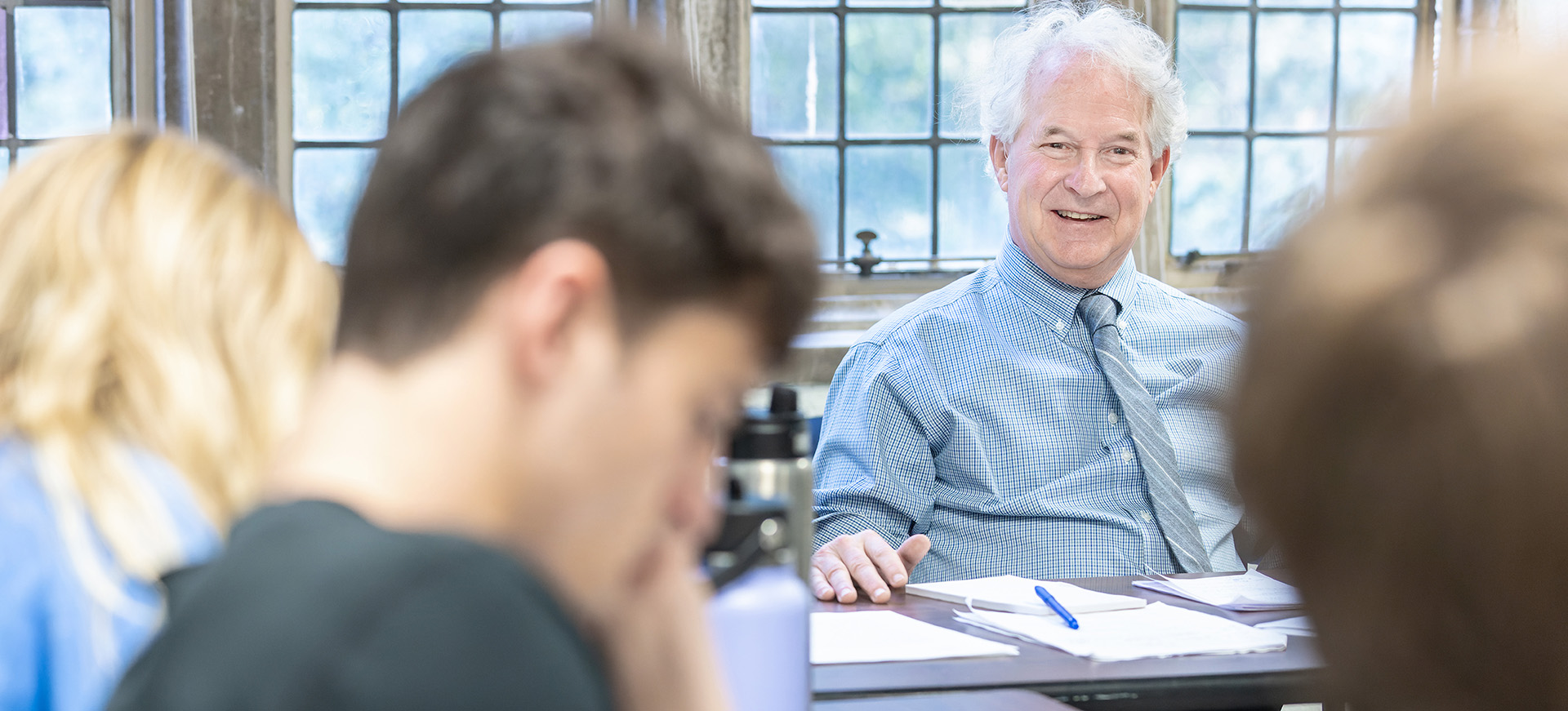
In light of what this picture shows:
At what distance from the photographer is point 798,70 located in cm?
387

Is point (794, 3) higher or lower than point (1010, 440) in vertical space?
higher

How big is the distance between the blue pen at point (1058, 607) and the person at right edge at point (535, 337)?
88 cm

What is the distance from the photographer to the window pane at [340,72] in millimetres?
3688

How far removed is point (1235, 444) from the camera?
402 millimetres

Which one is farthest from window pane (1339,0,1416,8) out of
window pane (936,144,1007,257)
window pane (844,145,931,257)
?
window pane (844,145,931,257)

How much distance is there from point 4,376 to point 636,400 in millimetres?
585

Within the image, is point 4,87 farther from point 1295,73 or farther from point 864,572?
point 1295,73

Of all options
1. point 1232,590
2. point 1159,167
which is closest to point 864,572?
point 1232,590

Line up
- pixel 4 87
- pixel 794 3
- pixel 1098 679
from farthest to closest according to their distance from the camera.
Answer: pixel 794 3 → pixel 4 87 → pixel 1098 679

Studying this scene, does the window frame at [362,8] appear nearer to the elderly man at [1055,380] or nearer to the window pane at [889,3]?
the window pane at [889,3]

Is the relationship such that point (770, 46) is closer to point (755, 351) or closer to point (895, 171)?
point (895, 171)

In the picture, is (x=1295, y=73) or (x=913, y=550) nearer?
(x=913, y=550)

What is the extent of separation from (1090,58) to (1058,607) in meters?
1.26

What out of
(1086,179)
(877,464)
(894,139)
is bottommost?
(877,464)
